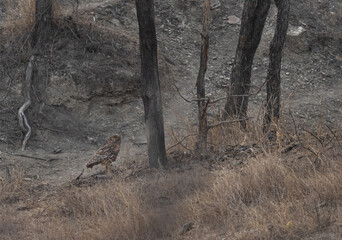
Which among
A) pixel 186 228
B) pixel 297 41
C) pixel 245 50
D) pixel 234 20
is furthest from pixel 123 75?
pixel 186 228

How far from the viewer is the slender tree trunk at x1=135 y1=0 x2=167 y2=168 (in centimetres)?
789

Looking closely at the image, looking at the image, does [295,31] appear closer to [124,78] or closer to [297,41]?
[297,41]

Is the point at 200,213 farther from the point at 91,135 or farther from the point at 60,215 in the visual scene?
the point at 91,135

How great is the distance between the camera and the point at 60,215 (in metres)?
7.05

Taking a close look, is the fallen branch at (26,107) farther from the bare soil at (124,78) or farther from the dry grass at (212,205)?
the dry grass at (212,205)

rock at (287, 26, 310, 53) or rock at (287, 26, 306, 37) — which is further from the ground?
rock at (287, 26, 306, 37)

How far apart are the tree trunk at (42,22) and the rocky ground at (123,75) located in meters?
0.21

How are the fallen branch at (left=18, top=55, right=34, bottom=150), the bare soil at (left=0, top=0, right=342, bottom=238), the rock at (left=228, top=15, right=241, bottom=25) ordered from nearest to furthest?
the bare soil at (left=0, top=0, right=342, bottom=238)
the fallen branch at (left=18, top=55, right=34, bottom=150)
the rock at (left=228, top=15, right=241, bottom=25)

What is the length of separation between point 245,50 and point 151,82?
2.33 metres

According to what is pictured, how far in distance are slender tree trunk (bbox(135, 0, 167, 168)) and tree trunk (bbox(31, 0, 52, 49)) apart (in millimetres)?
5129

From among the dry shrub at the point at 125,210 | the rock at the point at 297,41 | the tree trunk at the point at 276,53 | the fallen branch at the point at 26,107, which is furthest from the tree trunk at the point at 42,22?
the rock at the point at 297,41

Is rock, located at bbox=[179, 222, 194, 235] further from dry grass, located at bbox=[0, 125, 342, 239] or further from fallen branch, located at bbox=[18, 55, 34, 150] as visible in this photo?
fallen branch, located at bbox=[18, 55, 34, 150]

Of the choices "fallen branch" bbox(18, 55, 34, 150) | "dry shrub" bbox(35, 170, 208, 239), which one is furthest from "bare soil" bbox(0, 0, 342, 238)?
"dry shrub" bbox(35, 170, 208, 239)

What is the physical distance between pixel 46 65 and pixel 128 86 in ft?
6.06
